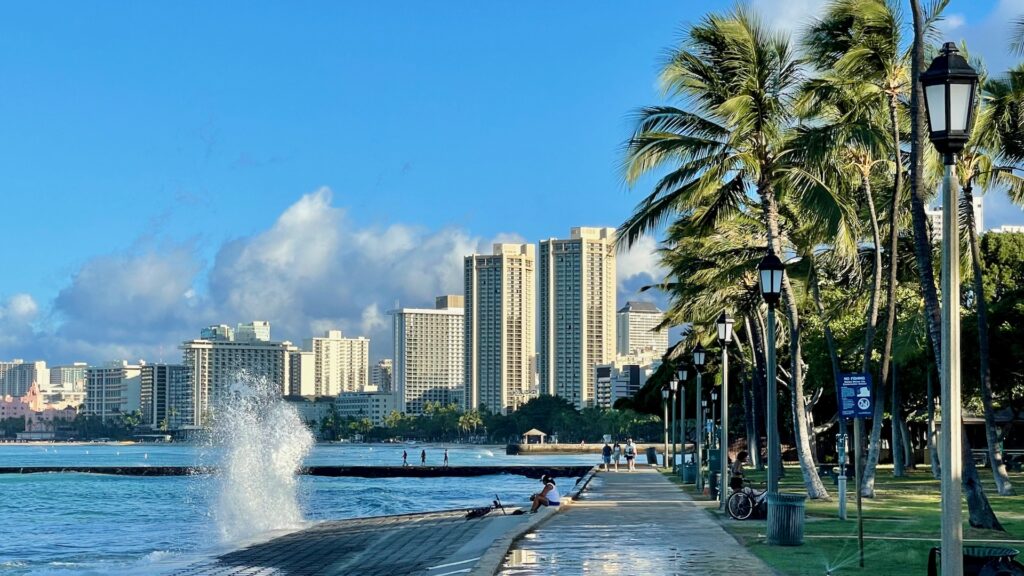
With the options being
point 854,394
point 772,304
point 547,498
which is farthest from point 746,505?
point 854,394

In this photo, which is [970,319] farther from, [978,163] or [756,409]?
[756,409]

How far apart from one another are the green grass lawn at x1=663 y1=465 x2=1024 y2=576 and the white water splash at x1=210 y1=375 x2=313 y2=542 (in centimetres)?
1562

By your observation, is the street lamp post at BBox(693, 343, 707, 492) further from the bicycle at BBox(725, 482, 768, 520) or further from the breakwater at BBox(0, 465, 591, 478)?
the breakwater at BBox(0, 465, 591, 478)

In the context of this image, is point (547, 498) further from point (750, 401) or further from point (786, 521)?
point (750, 401)

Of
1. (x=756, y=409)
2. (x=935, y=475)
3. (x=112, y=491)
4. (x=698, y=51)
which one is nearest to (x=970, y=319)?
(x=935, y=475)

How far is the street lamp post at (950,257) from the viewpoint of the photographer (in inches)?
355

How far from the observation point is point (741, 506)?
76.7ft

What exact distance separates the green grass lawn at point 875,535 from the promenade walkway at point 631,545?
446mm

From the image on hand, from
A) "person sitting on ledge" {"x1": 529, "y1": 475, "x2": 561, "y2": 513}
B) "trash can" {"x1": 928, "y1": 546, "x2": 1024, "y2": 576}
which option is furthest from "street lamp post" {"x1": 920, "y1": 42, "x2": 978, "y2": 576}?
"person sitting on ledge" {"x1": 529, "y1": 475, "x2": 561, "y2": 513}

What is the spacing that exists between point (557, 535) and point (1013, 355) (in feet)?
78.7

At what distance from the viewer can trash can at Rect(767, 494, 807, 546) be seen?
711 inches

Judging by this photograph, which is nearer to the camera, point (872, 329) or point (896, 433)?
point (872, 329)

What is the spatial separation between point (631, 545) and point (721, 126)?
1238 cm

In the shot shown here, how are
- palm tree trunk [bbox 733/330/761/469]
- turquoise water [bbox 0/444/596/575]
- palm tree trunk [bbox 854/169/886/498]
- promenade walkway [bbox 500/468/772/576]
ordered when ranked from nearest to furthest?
promenade walkway [bbox 500/468/772/576]
turquoise water [bbox 0/444/596/575]
palm tree trunk [bbox 854/169/886/498]
palm tree trunk [bbox 733/330/761/469]
